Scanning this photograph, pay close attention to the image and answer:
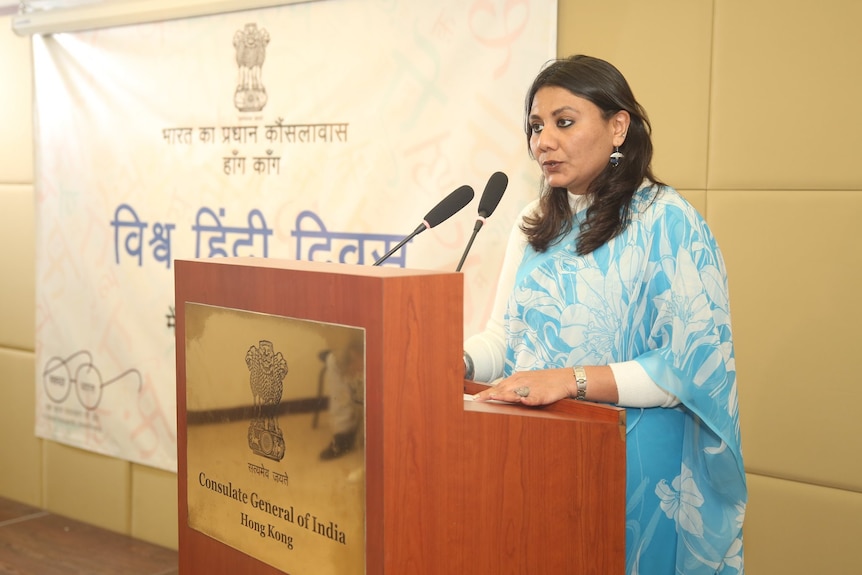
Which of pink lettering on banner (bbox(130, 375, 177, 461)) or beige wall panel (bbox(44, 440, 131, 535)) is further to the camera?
beige wall panel (bbox(44, 440, 131, 535))

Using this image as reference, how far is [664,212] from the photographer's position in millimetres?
1508

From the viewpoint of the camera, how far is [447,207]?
1.58 metres

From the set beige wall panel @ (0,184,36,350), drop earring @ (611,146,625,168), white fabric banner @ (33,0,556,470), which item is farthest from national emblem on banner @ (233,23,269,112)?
drop earring @ (611,146,625,168)

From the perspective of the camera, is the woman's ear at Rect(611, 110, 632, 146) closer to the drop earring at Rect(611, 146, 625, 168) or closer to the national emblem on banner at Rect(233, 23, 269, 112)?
the drop earring at Rect(611, 146, 625, 168)

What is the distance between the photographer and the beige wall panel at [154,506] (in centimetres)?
356

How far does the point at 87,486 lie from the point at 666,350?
319 centimetres

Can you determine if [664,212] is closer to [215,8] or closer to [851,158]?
[851,158]

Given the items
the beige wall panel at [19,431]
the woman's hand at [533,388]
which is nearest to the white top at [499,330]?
the woman's hand at [533,388]

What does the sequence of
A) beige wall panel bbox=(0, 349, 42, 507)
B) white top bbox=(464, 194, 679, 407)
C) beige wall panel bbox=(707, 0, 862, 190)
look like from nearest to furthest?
white top bbox=(464, 194, 679, 407)
beige wall panel bbox=(707, 0, 862, 190)
beige wall panel bbox=(0, 349, 42, 507)

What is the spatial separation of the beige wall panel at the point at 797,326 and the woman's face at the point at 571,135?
2.57 feet

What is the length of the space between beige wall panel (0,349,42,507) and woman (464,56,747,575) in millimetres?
3156

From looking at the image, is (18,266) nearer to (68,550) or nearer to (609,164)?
(68,550)

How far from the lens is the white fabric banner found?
2.58 m

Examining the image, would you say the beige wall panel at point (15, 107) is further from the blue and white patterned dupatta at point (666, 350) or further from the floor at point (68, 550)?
the blue and white patterned dupatta at point (666, 350)
